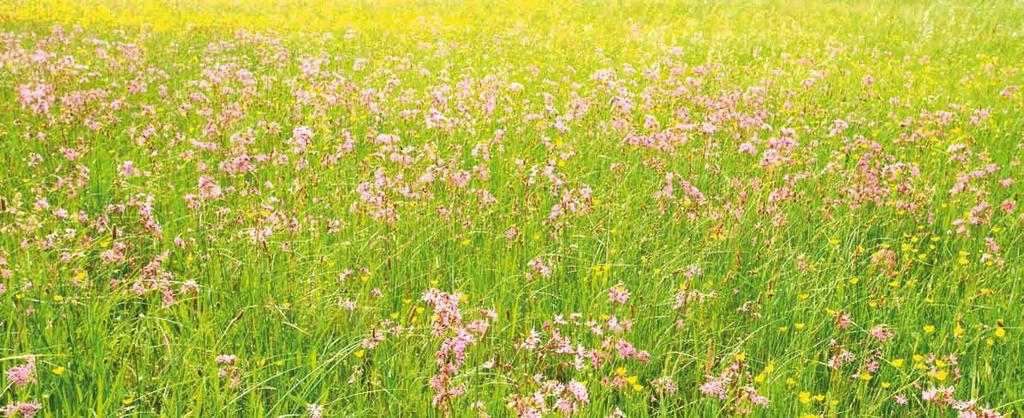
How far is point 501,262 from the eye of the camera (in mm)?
3928

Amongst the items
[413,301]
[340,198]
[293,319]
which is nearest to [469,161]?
[340,198]

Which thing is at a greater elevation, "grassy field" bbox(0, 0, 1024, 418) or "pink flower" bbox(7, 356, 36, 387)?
"pink flower" bbox(7, 356, 36, 387)

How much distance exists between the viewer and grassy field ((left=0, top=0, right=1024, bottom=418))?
2.85 m

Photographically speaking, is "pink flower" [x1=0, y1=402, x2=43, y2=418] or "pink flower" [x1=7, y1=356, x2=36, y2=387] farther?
"pink flower" [x1=7, y1=356, x2=36, y2=387]

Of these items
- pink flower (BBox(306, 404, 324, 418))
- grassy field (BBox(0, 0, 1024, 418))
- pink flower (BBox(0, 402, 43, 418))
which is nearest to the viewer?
pink flower (BBox(0, 402, 43, 418))

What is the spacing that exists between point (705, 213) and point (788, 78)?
18.6 feet

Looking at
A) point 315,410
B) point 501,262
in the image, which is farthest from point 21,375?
point 501,262

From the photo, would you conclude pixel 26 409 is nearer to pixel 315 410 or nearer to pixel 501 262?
pixel 315 410

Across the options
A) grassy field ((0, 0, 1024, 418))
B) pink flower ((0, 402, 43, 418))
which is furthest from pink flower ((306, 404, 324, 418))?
pink flower ((0, 402, 43, 418))

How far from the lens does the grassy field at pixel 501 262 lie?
2848 mm

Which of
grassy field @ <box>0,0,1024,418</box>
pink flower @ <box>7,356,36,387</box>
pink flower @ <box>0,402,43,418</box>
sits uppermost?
pink flower @ <box>7,356,36,387</box>

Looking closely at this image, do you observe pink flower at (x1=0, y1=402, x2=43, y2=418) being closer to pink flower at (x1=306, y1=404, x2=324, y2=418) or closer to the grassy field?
the grassy field

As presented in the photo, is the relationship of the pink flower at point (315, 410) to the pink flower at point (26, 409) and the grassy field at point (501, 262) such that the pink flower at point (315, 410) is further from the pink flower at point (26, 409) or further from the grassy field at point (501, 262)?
the pink flower at point (26, 409)

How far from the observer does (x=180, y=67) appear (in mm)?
9617
